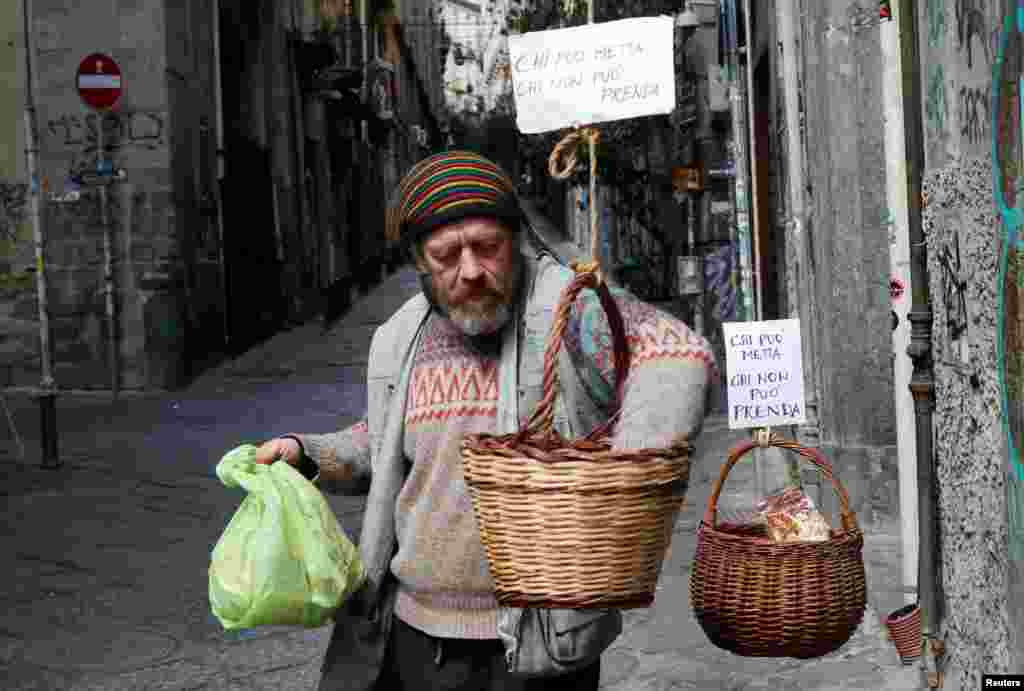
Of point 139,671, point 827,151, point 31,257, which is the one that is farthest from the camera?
point 31,257

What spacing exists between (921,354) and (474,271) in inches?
80.9

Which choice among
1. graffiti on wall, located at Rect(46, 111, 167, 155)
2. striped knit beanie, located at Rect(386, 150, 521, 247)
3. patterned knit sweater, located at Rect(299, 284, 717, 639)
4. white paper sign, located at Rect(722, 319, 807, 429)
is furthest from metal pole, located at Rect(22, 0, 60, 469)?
striped knit beanie, located at Rect(386, 150, 521, 247)

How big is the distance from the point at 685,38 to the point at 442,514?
1716 centimetres

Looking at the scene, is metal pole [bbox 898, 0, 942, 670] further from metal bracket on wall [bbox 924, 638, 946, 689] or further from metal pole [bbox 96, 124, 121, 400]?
metal pole [bbox 96, 124, 121, 400]

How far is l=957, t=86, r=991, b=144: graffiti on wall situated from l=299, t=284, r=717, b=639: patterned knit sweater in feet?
3.29

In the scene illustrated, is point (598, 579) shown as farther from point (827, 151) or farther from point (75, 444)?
point (75, 444)

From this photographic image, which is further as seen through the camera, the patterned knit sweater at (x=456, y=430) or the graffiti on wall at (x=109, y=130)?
the graffiti on wall at (x=109, y=130)

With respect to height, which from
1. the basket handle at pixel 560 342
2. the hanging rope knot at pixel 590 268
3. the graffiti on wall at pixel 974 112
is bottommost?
the basket handle at pixel 560 342

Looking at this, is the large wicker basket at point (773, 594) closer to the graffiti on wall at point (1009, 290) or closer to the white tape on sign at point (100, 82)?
the graffiti on wall at point (1009, 290)

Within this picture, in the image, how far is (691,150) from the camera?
19016 mm

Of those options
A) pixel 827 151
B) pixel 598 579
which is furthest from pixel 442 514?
pixel 827 151

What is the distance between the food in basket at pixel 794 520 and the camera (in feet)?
12.3

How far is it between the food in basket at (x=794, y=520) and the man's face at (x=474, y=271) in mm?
1090

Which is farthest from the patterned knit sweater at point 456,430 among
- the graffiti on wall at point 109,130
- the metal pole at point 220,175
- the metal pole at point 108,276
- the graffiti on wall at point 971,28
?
the metal pole at point 220,175
